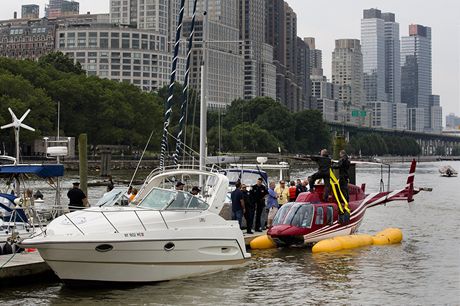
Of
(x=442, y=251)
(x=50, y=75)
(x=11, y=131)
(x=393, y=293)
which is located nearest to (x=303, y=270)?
(x=393, y=293)

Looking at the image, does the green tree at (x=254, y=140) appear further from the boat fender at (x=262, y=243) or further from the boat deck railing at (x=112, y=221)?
the boat deck railing at (x=112, y=221)

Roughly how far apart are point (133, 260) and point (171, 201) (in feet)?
7.34

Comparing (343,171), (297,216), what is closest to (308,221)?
(297,216)

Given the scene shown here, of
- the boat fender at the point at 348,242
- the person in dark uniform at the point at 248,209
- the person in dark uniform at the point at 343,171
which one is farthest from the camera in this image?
the person in dark uniform at the point at 343,171

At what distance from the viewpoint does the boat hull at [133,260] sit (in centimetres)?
2048

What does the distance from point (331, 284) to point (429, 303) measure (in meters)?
3.14

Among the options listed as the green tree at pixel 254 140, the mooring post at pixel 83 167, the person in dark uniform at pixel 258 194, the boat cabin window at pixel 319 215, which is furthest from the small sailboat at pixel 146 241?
the green tree at pixel 254 140

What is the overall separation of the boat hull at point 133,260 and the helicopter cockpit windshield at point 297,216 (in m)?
5.84

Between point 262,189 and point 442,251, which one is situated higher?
point 262,189

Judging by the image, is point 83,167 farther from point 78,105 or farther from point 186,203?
point 78,105

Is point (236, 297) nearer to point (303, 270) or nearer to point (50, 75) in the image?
point (303, 270)

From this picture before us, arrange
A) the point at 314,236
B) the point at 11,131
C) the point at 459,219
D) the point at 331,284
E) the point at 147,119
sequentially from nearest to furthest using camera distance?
the point at 331,284 < the point at 314,236 < the point at 459,219 < the point at 11,131 < the point at 147,119

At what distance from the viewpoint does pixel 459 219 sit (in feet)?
150

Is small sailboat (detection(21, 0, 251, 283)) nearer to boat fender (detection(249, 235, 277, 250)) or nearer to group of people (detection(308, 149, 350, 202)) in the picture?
boat fender (detection(249, 235, 277, 250))
